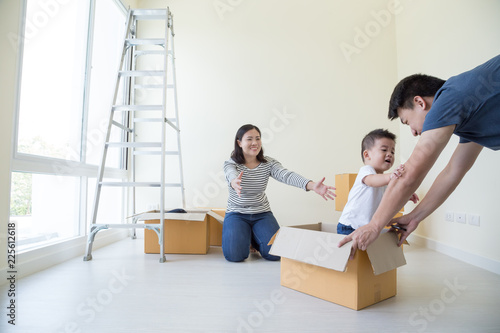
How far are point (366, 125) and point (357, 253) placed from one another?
6.74ft

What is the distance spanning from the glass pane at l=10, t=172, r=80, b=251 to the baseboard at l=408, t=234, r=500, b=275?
8.68 ft

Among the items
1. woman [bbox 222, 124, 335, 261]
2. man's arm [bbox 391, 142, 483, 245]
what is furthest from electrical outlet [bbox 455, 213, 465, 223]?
woman [bbox 222, 124, 335, 261]

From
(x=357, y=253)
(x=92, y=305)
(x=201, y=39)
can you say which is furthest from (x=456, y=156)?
(x=201, y=39)

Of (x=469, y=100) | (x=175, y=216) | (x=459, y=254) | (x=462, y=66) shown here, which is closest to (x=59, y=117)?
(x=175, y=216)

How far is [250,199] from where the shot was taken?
2.03 m

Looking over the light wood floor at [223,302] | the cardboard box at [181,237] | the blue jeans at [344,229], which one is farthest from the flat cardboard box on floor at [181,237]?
the blue jeans at [344,229]

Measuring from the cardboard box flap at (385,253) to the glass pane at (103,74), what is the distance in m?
2.01

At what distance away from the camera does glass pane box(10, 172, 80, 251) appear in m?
1.61

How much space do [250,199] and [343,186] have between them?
2.79 feet

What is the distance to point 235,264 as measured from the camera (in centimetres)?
180

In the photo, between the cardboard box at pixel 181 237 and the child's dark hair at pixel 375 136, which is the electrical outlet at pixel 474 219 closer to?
the child's dark hair at pixel 375 136

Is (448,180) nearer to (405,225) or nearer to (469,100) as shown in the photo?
(405,225)

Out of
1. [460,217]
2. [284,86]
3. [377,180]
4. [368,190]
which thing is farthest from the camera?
[284,86]

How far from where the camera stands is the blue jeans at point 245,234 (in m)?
1.85
